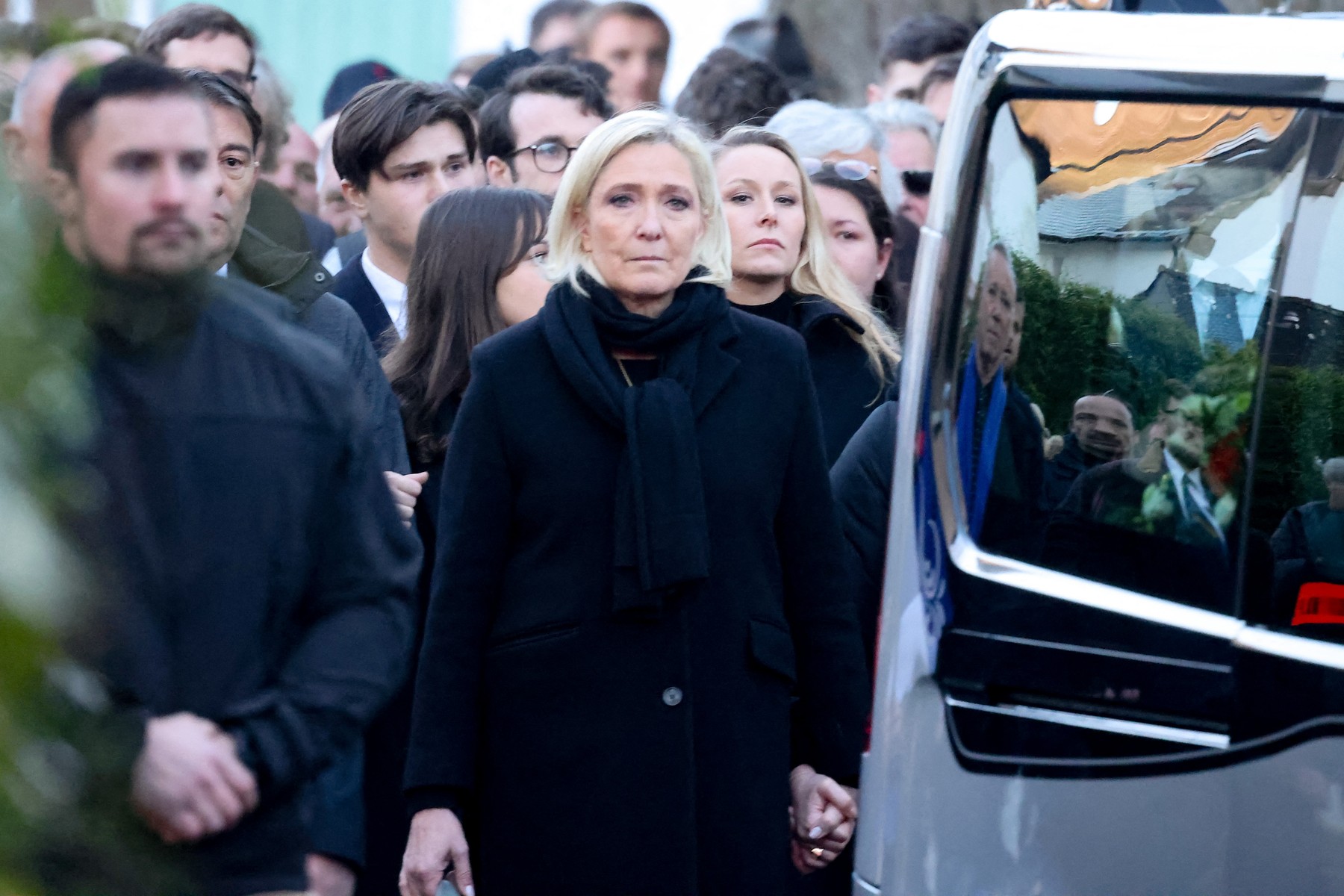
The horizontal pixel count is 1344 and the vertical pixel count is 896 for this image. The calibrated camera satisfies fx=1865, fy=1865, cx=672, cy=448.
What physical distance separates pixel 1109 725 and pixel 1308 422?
1.83 feet

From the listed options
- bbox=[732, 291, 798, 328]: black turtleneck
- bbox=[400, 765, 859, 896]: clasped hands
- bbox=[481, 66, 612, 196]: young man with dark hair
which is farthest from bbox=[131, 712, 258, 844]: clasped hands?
bbox=[481, 66, 612, 196]: young man with dark hair

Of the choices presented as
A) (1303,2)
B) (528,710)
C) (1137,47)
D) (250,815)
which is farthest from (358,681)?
(1303,2)

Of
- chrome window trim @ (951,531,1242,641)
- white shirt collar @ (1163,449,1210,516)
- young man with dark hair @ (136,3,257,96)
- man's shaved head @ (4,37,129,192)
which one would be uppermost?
man's shaved head @ (4,37,129,192)

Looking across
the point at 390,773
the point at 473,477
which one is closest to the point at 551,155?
the point at 390,773

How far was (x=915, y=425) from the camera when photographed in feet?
10.7

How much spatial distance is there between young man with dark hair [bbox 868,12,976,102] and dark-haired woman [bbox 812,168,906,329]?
3263 mm

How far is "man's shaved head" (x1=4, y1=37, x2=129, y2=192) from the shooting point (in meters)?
1.19

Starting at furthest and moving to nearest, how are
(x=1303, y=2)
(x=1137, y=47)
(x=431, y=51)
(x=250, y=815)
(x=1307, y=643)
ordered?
1. (x=431, y=51)
2. (x=1303, y=2)
3. (x=1137, y=47)
4. (x=1307, y=643)
5. (x=250, y=815)

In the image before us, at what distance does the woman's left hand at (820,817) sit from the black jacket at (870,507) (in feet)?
1.59

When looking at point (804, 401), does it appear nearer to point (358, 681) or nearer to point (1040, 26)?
point (1040, 26)

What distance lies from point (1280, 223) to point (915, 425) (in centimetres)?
72

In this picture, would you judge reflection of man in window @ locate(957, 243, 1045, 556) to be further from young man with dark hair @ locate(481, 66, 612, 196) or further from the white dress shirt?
young man with dark hair @ locate(481, 66, 612, 196)

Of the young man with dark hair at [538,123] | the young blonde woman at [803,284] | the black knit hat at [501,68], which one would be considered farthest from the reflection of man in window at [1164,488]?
the black knit hat at [501,68]

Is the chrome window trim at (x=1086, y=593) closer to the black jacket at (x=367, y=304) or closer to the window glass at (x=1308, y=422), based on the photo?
the window glass at (x=1308, y=422)
